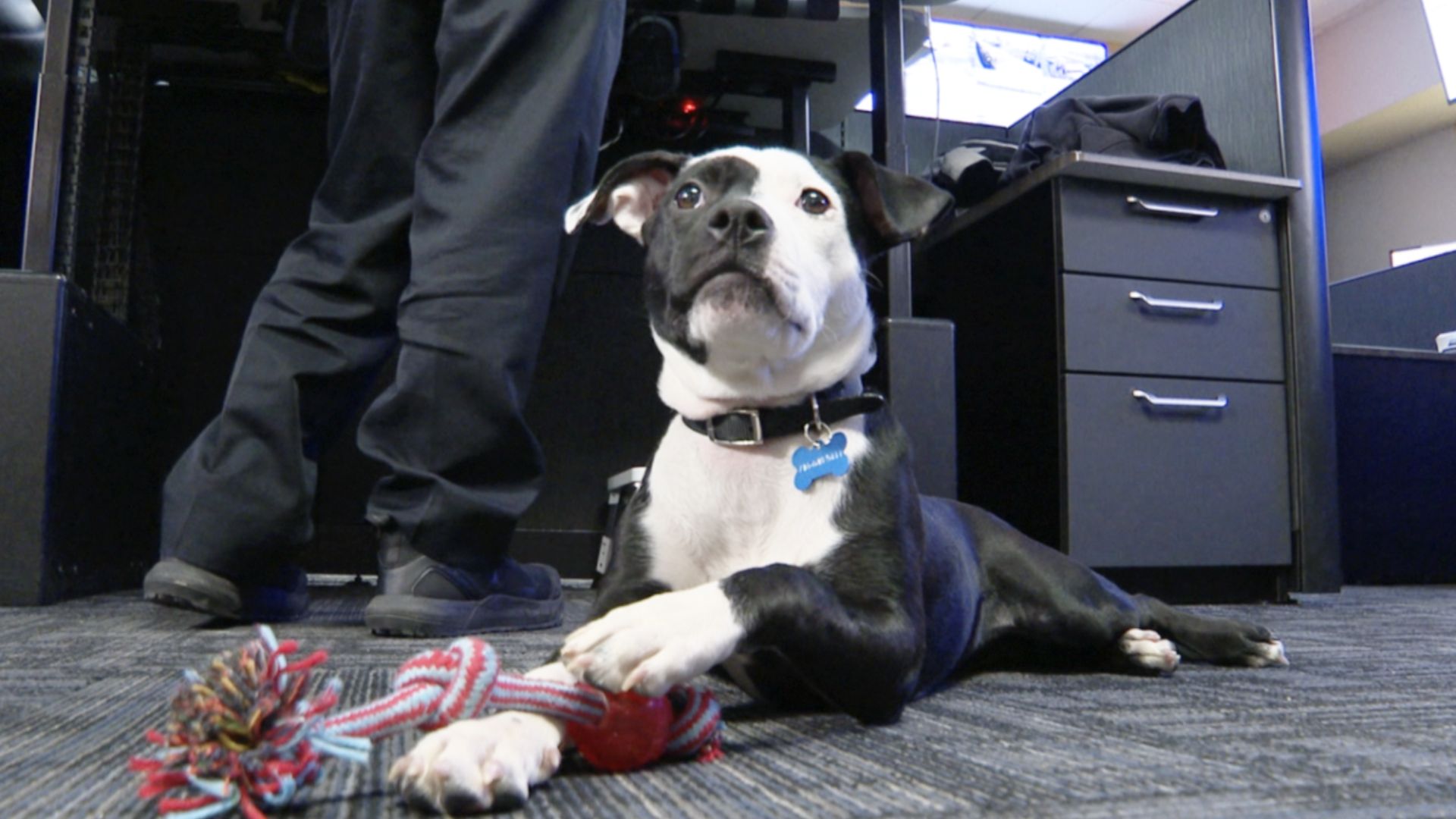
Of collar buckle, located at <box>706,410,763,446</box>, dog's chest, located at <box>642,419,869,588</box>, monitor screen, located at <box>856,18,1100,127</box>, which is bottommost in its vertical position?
dog's chest, located at <box>642,419,869,588</box>

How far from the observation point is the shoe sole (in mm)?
1372

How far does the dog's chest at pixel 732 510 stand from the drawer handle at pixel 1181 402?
4.56 ft

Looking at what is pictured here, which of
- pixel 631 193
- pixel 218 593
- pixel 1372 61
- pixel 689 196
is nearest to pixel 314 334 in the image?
pixel 218 593

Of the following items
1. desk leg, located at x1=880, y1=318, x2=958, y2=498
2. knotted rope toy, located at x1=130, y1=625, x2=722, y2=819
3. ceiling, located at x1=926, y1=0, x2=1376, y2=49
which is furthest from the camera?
ceiling, located at x1=926, y1=0, x2=1376, y2=49

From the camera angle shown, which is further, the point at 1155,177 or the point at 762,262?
the point at 1155,177

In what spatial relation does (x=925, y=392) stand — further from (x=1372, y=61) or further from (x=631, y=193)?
(x=1372, y=61)

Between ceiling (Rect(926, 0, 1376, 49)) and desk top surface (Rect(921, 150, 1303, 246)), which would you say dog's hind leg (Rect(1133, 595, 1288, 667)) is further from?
ceiling (Rect(926, 0, 1376, 49))

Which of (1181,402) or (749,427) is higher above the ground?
(1181,402)

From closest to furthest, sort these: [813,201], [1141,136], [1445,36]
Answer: [813,201]
[1141,136]
[1445,36]

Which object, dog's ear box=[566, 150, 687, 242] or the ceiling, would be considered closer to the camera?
dog's ear box=[566, 150, 687, 242]

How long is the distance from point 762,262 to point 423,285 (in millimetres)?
555

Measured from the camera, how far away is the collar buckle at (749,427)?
0.96 meters

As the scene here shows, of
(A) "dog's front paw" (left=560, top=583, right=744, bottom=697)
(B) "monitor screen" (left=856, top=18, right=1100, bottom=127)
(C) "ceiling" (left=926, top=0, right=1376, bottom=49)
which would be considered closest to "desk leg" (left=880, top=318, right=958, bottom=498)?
(A) "dog's front paw" (left=560, top=583, right=744, bottom=697)

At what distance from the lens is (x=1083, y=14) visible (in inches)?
248
